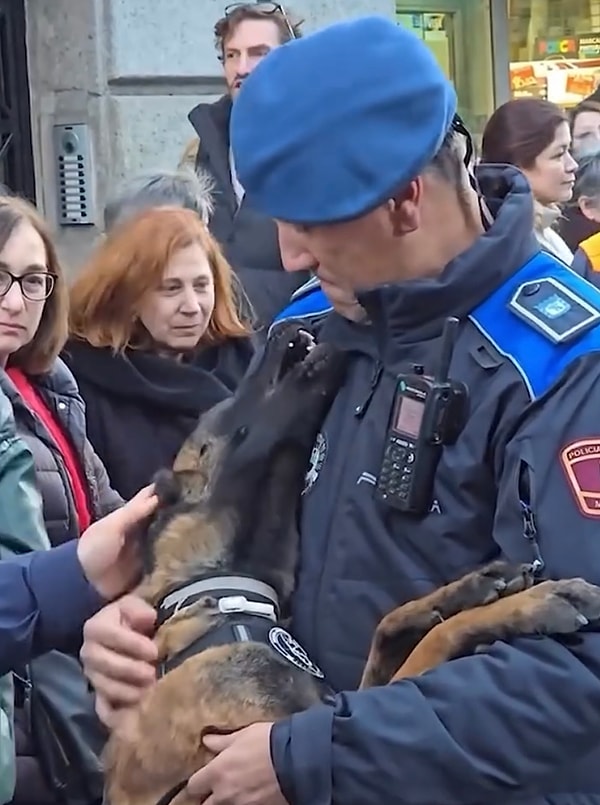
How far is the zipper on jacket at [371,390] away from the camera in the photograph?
5.79 ft

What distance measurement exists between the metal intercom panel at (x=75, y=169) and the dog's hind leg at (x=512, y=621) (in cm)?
450

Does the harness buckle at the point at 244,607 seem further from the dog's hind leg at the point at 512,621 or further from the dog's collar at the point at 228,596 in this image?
the dog's hind leg at the point at 512,621

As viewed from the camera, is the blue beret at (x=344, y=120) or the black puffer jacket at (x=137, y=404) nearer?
the blue beret at (x=344, y=120)

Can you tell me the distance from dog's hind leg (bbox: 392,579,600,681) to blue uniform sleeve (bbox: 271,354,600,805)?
16 mm

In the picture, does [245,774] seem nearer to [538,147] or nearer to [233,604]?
[233,604]

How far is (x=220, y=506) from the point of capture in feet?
7.07

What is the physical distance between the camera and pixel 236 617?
1969 millimetres

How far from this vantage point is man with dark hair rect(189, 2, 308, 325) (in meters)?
4.34

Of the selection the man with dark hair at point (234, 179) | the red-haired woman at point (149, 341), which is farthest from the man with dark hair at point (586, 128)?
the red-haired woman at point (149, 341)

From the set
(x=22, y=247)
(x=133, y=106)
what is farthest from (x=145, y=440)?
(x=133, y=106)

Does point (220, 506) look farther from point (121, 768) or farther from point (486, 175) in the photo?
point (486, 175)

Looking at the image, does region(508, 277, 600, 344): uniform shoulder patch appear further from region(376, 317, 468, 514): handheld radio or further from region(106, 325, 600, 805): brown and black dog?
region(106, 325, 600, 805): brown and black dog

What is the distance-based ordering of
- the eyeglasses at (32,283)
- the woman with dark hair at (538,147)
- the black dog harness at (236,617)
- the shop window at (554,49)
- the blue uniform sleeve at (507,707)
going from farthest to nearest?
the shop window at (554,49), the woman with dark hair at (538,147), the eyeglasses at (32,283), the black dog harness at (236,617), the blue uniform sleeve at (507,707)

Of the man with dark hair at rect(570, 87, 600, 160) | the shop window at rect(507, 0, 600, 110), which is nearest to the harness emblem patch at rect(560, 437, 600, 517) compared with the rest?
the man with dark hair at rect(570, 87, 600, 160)
